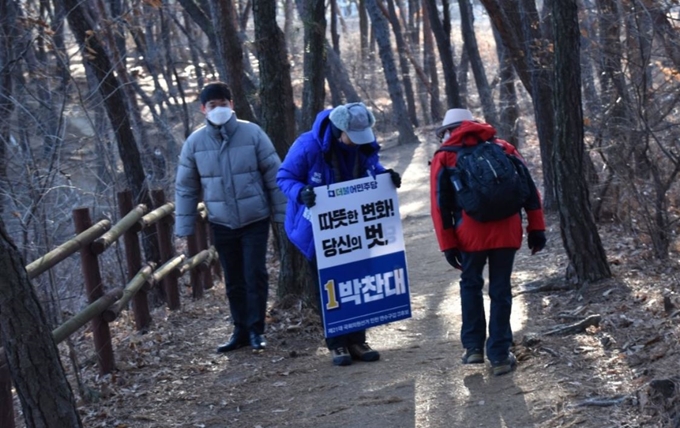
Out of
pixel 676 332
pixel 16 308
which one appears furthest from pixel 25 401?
pixel 676 332

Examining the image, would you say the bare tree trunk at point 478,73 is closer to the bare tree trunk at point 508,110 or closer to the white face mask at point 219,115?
the bare tree trunk at point 508,110

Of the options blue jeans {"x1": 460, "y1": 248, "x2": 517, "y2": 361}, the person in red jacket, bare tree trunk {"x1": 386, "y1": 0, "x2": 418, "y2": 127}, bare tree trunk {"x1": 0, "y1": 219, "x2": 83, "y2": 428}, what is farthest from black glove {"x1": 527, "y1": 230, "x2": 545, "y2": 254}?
bare tree trunk {"x1": 386, "y1": 0, "x2": 418, "y2": 127}

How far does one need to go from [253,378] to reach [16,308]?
2.79 metres

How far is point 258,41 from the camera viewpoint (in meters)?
8.42

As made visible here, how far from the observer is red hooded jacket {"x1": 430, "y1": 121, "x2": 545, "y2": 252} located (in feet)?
19.6

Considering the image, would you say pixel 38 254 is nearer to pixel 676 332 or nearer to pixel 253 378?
pixel 253 378

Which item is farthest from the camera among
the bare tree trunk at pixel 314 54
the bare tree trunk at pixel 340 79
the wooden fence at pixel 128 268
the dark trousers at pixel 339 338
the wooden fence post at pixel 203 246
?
the bare tree trunk at pixel 340 79

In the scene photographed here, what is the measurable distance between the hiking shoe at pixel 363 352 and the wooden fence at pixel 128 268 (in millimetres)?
1882

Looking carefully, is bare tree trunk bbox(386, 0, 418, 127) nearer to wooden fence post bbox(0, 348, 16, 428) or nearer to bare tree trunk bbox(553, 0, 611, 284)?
bare tree trunk bbox(553, 0, 611, 284)

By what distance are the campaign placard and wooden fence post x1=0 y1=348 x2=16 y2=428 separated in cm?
219

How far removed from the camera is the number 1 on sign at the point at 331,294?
6.77m

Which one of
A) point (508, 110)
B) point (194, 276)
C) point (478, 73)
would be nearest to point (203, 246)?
point (194, 276)

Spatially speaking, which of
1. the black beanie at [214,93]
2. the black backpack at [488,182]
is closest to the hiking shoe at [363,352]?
the black backpack at [488,182]

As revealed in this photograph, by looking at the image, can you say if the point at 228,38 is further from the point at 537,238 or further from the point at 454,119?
the point at 537,238
